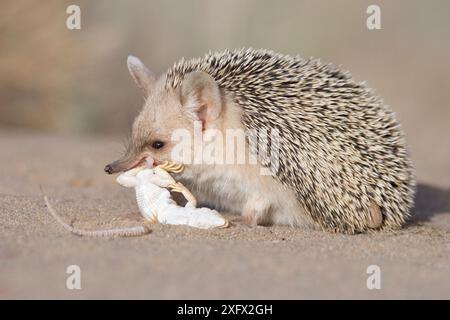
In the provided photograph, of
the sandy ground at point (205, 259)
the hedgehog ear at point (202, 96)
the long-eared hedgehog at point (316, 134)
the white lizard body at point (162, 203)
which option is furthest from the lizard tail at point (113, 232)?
the hedgehog ear at point (202, 96)

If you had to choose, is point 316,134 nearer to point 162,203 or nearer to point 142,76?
point 162,203

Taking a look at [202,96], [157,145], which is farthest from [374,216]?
[157,145]

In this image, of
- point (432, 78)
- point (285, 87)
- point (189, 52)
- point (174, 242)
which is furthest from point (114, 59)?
point (174, 242)

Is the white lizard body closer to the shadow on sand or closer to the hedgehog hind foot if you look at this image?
the hedgehog hind foot

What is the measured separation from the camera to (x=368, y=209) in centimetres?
631

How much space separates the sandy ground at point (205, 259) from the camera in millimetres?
4352

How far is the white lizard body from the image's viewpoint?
6000mm

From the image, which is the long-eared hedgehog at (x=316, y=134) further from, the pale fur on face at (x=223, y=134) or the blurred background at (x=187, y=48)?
the blurred background at (x=187, y=48)

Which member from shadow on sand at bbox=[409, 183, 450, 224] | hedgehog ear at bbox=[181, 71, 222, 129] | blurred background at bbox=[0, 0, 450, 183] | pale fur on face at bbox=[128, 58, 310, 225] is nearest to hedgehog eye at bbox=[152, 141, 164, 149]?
pale fur on face at bbox=[128, 58, 310, 225]

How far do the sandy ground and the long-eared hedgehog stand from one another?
0.27 m

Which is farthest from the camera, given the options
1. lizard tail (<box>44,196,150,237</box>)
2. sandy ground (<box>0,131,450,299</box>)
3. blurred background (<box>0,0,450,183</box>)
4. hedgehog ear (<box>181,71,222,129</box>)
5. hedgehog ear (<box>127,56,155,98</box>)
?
blurred background (<box>0,0,450,183</box>)

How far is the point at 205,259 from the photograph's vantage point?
4.83 metres

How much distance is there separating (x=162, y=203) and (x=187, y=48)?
1126 centimetres

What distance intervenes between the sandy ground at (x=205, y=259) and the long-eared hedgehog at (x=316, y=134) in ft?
0.89
